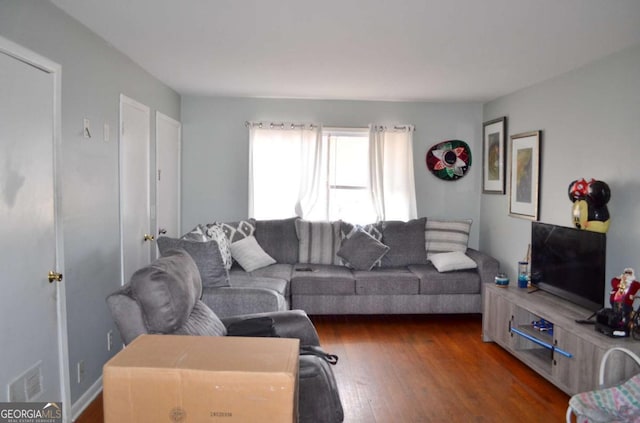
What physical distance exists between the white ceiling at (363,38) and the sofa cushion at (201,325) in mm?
1647

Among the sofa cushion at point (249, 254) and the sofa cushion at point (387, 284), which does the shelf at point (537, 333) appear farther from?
the sofa cushion at point (249, 254)

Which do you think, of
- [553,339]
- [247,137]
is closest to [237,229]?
[247,137]

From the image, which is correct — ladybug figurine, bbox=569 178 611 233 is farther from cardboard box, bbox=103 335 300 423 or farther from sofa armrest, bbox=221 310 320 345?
cardboard box, bbox=103 335 300 423

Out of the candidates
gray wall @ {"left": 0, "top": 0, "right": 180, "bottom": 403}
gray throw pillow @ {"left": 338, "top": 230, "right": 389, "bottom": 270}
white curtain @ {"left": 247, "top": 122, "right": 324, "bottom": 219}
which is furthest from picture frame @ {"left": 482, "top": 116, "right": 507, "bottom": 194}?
gray wall @ {"left": 0, "top": 0, "right": 180, "bottom": 403}

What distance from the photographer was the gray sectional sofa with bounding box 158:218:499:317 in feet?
15.5

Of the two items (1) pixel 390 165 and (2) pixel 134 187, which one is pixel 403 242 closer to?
(1) pixel 390 165

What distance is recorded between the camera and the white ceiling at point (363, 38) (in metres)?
2.58

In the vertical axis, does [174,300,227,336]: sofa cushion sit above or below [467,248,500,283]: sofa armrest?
above

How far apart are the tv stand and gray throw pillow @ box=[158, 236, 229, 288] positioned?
231 cm

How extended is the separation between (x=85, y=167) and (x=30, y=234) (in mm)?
715

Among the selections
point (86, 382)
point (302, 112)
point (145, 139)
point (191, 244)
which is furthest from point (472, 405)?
point (302, 112)

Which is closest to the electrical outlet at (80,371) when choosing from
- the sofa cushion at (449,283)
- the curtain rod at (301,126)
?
the sofa cushion at (449,283)

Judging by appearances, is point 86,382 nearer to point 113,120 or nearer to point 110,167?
point 110,167

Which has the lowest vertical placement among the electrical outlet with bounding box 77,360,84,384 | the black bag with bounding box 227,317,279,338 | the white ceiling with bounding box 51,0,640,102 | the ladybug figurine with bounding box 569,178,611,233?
the electrical outlet with bounding box 77,360,84,384
